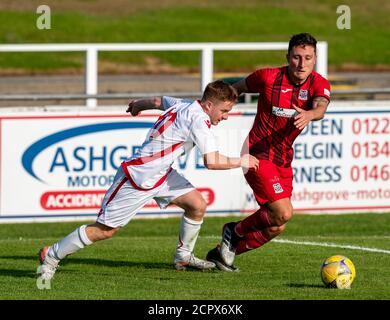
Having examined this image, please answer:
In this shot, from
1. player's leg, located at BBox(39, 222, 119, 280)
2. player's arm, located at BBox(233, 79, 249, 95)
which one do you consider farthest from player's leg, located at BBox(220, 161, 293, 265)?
player's leg, located at BBox(39, 222, 119, 280)

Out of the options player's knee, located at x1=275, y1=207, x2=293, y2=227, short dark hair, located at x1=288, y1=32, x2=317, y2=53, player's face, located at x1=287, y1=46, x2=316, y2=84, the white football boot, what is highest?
short dark hair, located at x1=288, y1=32, x2=317, y2=53

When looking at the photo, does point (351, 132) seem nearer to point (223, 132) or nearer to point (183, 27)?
point (223, 132)

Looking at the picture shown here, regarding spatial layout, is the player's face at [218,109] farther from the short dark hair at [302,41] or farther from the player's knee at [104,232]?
the player's knee at [104,232]

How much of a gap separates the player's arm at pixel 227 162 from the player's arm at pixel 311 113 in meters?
0.59

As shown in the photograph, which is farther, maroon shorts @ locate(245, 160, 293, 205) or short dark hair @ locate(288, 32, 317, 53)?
maroon shorts @ locate(245, 160, 293, 205)

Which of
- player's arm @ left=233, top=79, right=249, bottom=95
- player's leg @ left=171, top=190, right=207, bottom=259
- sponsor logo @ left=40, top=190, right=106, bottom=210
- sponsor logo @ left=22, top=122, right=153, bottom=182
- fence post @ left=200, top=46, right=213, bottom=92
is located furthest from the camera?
fence post @ left=200, top=46, right=213, bottom=92

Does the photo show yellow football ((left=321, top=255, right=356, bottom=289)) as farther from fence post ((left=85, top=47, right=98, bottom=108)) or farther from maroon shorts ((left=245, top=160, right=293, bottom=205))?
fence post ((left=85, top=47, right=98, bottom=108))

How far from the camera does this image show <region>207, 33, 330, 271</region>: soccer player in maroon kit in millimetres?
11039

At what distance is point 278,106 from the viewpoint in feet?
36.7

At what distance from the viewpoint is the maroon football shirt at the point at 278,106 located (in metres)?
11.1

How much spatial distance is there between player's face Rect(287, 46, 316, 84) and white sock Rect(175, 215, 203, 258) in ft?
5.29

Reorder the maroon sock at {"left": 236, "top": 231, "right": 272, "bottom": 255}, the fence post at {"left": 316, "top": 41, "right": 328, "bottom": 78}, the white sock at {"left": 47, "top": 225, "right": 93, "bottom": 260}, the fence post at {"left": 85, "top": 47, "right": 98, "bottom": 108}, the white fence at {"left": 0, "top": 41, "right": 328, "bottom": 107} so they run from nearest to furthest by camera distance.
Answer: the white sock at {"left": 47, "top": 225, "right": 93, "bottom": 260} < the maroon sock at {"left": 236, "top": 231, "right": 272, "bottom": 255} < the white fence at {"left": 0, "top": 41, "right": 328, "bottom": 107} < the fence post at {"left": 85, "top": 47, "right": 98, "bottom": 108} < the fence post at {"left": 316, "top": 41, "right": 328, "bottom": 78}

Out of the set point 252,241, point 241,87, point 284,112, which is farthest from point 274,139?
point 252,241

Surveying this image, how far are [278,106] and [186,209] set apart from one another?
4.16ft
